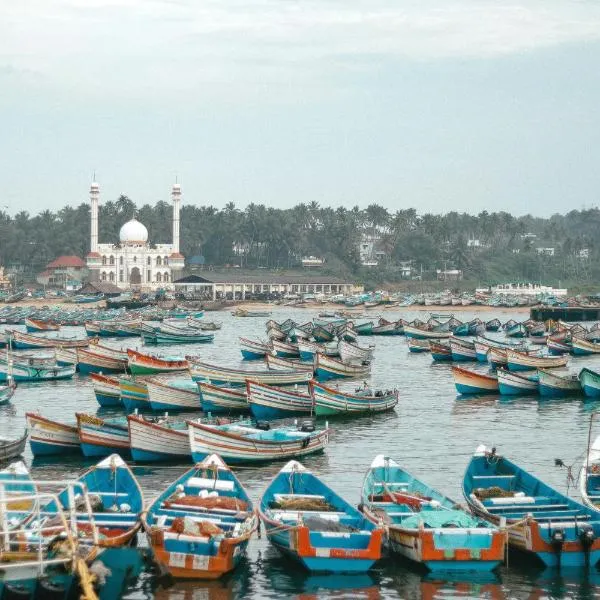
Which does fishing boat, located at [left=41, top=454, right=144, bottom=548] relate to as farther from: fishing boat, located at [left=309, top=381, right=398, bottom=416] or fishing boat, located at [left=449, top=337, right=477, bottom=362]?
fishing boat, located at [left=449, top=337, right=477, bottom=362]

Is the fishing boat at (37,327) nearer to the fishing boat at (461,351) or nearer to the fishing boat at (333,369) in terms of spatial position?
the fishing boat at (461,351)

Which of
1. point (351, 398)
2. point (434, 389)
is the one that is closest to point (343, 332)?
point (434, 389)

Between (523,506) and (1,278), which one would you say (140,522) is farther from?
(1,278)

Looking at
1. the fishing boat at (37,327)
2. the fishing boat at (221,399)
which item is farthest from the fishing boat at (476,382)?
the fishing boat at (37,327)

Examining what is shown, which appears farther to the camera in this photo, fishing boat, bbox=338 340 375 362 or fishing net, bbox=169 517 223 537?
fishing boat, bbox=338 340 375 362

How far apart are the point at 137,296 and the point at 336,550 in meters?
148

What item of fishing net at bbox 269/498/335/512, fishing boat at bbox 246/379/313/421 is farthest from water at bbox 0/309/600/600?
fishing boat at bbox 246/379/313/421

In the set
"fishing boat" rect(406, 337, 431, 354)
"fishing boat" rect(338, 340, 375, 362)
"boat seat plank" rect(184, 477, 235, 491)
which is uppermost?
"boat seat plank" rect(184, 477, 235, 491)

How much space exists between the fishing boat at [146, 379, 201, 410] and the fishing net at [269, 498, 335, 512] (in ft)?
69.3

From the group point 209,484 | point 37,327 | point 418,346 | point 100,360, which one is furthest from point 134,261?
point 209,484

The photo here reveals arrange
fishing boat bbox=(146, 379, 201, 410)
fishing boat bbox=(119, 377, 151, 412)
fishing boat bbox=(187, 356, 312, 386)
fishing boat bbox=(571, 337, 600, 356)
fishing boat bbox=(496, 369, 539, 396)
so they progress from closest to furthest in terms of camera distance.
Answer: fishing boat bbox=(146, 379, 201, 410)
fishing boat bbox=(119, 377, 151, 412)
fishing boat bbox=(187, 356, 312, 386)
fishing boat bbox=(496, 369, 539, 396)
fishing boat bbox=(571, 337, 600, 356)

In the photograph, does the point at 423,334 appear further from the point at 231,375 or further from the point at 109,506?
the point at 109,506

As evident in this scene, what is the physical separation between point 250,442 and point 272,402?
1132 cm

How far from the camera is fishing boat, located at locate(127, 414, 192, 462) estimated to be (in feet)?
120
